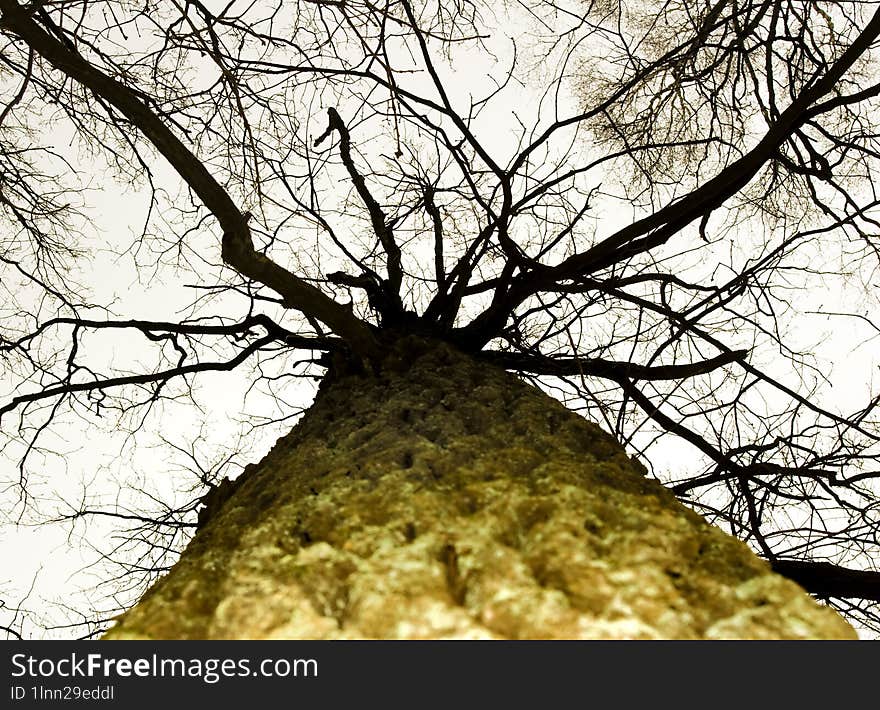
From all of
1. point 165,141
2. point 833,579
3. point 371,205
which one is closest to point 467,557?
point 165,141

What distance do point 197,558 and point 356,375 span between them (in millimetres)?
1159

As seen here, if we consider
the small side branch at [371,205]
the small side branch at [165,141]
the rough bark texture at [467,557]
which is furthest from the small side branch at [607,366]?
the small side branch at [165,141]

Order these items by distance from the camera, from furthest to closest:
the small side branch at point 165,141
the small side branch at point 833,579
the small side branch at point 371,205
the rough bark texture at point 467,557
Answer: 1. the small side branch at point 371,205
2. the small side branch at point 833,579
3. the small side branch at point 165,141
4. the rough bark texture at point 467,557

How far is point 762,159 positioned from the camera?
2359mm

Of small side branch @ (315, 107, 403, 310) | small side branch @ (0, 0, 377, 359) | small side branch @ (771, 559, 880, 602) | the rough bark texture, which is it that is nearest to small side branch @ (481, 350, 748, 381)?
small side branch @ (315, 107, 403, 310)

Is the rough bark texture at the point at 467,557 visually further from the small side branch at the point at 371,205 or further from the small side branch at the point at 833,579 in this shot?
the small side branch at the point at 371,205

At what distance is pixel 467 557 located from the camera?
114 cm

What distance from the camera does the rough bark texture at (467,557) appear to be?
1.00m

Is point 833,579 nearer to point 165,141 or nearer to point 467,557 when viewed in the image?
point 467,557

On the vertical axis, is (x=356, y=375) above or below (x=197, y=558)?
above

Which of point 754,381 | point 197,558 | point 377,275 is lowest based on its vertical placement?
point 197,558

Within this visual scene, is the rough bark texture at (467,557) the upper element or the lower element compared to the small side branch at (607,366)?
lower
